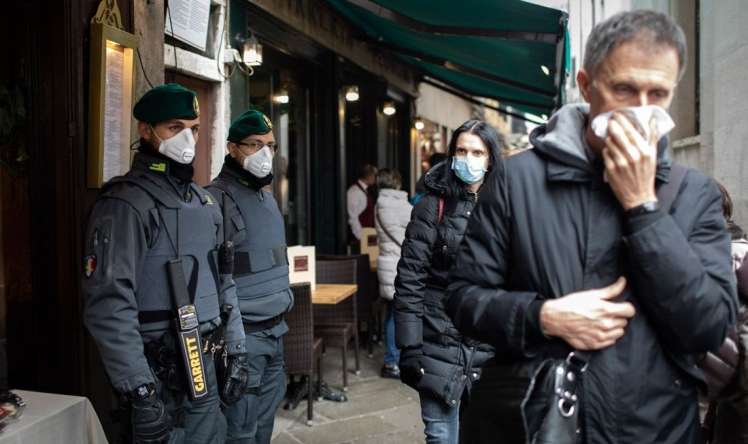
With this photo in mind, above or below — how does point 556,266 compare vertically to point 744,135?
below

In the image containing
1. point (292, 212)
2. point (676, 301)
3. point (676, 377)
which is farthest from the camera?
point (292, 212)

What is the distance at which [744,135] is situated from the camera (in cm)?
377

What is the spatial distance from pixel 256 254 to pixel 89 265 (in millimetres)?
1078

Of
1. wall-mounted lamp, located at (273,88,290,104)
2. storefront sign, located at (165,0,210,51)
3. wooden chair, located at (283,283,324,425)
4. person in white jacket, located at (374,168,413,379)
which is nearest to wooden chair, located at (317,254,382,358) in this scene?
person in white jacket, located at (374,168,413,379)

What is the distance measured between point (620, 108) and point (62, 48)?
3021 millimetres

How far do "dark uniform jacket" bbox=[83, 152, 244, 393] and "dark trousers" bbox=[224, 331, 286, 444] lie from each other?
1.82 feet

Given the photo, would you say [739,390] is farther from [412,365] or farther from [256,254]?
[256,254]

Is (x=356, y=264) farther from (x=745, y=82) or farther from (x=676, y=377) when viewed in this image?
(x=676, y=377)

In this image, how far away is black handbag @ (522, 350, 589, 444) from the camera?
134 cm

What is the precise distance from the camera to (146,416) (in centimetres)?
219

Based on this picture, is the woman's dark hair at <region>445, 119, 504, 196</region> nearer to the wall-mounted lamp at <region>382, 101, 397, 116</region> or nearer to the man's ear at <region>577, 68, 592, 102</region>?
the man's ear at <region>577, 68, 592, 102</region>

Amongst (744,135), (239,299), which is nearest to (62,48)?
(239,299)

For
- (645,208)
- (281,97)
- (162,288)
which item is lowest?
(162,288)

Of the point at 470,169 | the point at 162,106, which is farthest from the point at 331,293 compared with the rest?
the point at 162,106
